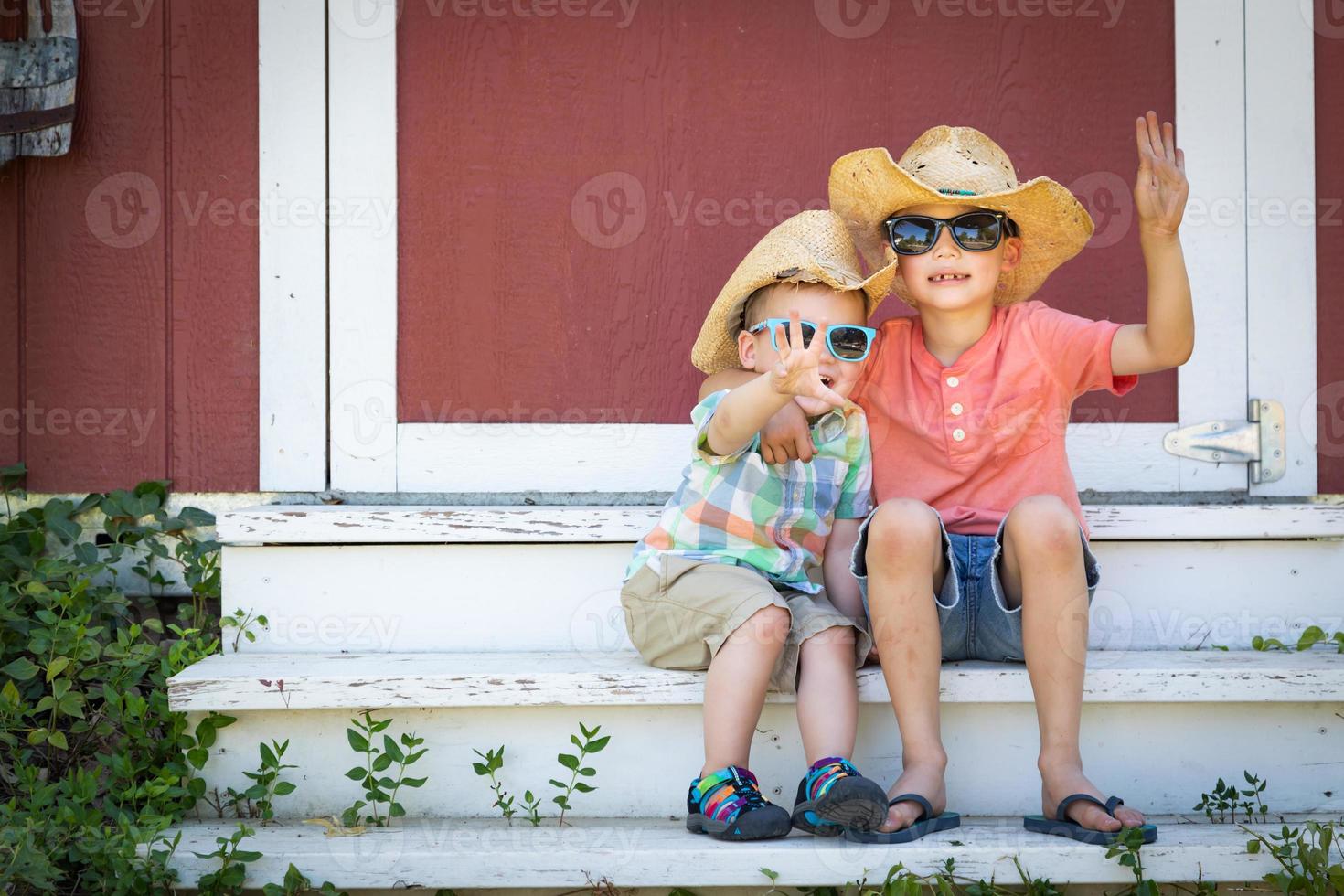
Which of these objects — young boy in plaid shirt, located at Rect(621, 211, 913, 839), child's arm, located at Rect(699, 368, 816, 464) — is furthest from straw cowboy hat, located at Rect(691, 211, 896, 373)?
child's arm, located at Rect(699, 368, 816, 464)

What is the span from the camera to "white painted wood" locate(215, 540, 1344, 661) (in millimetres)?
2430

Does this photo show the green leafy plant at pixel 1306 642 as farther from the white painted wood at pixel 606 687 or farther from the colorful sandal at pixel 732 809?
the colorful sandal at pixel 732 809

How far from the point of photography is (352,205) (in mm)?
2842

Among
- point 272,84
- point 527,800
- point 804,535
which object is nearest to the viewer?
point 527,800

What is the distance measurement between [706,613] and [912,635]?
1.18ft

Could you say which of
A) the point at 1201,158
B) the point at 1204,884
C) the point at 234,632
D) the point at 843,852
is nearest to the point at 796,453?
the point at 843,852

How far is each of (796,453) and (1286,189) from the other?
5.05 feet

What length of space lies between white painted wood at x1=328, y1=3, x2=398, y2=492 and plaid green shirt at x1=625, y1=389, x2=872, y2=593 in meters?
0.86

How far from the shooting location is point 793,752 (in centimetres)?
217

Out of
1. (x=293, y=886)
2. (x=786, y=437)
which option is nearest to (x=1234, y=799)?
(x=786, y=437)

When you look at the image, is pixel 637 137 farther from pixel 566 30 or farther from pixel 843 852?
pixel 843 852

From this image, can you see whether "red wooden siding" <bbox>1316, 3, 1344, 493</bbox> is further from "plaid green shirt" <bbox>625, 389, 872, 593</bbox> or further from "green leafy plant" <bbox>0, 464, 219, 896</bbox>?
"green leafy plant" <bbox>0, 464, 219, 896</bbox>

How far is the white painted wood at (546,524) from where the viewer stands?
7.93 ft

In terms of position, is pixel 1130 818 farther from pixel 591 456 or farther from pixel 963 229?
pixel 591 456
